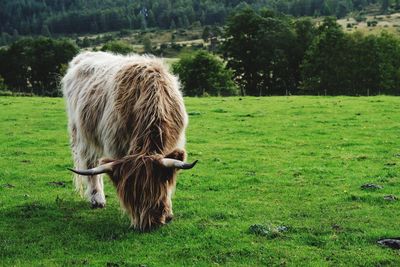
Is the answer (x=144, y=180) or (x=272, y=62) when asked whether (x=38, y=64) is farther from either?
(x=144, y=180)

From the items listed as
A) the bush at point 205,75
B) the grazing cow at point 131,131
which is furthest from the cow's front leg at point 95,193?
the bush at point 205,75

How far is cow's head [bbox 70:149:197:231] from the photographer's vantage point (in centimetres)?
805

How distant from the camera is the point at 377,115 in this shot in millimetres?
24750

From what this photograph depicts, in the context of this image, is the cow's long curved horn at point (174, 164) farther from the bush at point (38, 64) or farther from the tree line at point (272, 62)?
the bush at point (38, 64)

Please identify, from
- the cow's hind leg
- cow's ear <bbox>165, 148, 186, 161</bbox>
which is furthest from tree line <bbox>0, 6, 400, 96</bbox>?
cow's ear <bbox>165, 148, 186, 161</bbox>

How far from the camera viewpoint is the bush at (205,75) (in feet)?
220

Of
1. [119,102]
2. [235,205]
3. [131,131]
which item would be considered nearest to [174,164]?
[131,131]

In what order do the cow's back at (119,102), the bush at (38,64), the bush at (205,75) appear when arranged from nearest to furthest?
the cow's back at (119,102) < the bush at (205,75) < the bush at (38,64)

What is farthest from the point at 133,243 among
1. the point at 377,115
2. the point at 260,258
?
the point at 377,115

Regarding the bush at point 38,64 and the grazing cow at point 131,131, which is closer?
the grazing cow at point 131,131

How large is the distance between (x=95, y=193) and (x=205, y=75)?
5836cm

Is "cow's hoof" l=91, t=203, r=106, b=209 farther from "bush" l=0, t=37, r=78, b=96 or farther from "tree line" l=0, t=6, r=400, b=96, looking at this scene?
"bush" l=0, t=37, r=78, b=96

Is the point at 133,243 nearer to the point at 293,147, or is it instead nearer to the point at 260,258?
the point at 260,258

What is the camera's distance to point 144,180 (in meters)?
8.06
